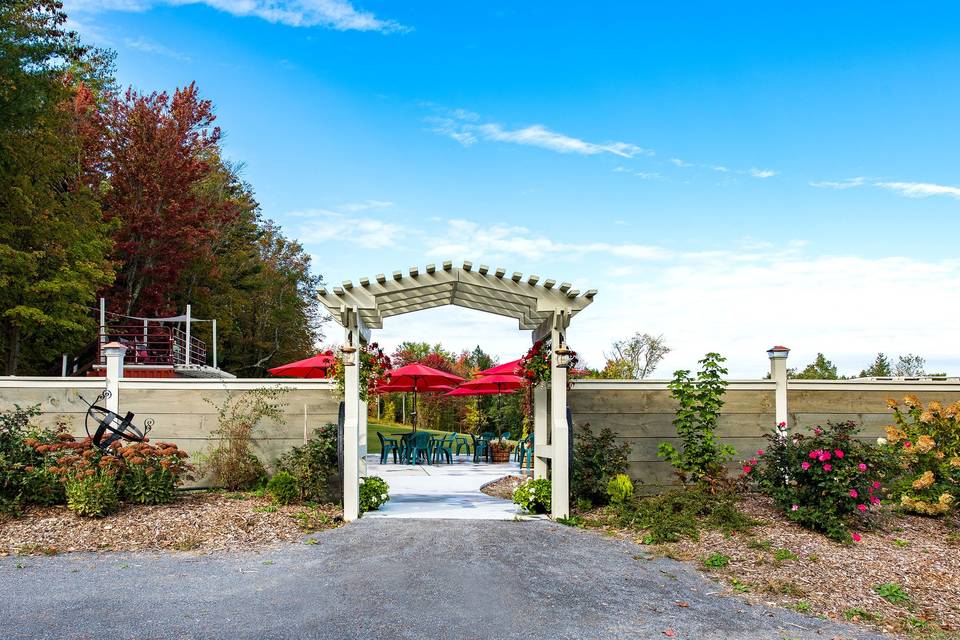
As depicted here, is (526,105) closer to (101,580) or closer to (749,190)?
(749,190)

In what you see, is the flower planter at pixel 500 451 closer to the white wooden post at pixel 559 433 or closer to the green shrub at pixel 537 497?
the green shrub at pixel 537 497

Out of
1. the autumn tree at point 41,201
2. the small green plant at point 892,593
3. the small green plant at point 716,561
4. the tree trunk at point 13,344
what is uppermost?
the autumn tree at point 41,201

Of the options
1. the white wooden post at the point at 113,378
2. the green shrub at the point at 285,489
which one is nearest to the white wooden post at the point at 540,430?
the green shrub at the point at 285,489

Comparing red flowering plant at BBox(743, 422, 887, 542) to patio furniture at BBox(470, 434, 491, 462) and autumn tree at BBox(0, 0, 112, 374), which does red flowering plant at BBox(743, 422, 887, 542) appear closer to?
patio furniture at BBox(470, 434, 491, 462)

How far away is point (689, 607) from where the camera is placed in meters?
4.77

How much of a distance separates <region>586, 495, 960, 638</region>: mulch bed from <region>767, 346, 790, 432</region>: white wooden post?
1595 mm

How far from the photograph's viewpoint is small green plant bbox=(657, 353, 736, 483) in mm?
8062

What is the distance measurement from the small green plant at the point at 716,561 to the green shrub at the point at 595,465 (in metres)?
2.14

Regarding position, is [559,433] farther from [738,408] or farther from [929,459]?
[929,459]

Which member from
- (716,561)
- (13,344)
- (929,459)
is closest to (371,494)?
(716,561)

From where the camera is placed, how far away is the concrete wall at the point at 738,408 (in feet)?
28.3

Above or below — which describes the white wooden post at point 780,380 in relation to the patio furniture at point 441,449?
above

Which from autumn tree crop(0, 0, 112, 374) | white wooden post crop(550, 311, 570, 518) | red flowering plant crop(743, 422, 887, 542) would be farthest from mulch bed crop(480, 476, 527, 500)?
autumn tree crop(0, 0, 112, 374)

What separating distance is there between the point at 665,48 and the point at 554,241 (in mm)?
3876
